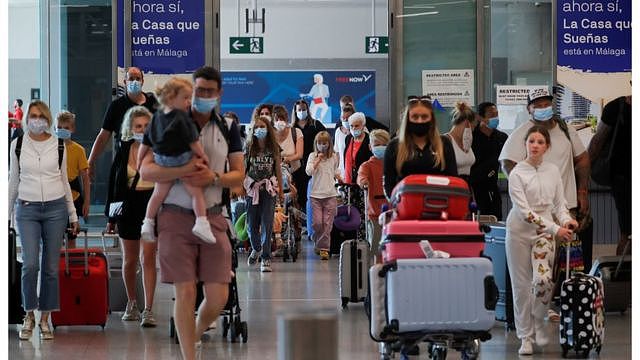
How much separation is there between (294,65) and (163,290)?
1779 cm

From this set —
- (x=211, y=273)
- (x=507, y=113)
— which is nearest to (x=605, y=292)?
(x=211, y=273)

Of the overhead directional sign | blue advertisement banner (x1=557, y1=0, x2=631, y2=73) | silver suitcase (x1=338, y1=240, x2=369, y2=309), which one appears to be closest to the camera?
silver suitcase (x1=338, y1=240, x2=369, y2=309)

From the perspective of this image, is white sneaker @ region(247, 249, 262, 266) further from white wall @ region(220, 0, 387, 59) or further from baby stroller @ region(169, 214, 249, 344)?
white wall @ region(220, 0, 387, 59)

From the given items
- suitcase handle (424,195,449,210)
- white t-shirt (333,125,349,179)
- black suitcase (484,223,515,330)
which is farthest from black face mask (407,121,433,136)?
white t-shirt (333,125,349,179)

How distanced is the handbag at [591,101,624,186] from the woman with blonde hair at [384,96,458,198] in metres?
2.72

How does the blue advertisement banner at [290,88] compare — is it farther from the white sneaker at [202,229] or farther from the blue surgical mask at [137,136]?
the white sneaker at [202,229]

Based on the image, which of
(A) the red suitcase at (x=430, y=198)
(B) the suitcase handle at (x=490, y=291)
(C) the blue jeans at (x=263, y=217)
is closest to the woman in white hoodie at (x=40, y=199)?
(A) the red suitcase at (x=430, y=198)

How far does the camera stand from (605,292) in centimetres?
1057

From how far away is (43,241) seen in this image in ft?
30.5

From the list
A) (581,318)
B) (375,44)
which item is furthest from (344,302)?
(375,44)

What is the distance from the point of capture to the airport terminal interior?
Answer: 886cm

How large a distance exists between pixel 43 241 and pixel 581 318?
3.89 metres

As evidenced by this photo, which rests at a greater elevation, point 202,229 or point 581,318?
point 202,229

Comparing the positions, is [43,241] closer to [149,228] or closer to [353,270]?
[149,228]
